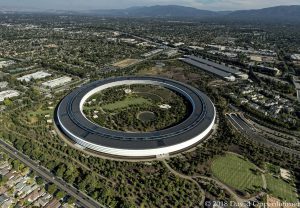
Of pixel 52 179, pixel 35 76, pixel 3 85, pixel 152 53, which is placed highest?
pixel 152 53

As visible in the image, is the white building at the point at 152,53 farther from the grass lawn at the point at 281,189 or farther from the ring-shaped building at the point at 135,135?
the grass lawn at the point at 281,189

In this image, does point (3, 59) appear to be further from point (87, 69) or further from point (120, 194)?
point (120, 194)

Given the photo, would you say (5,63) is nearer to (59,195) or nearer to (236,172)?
(59,195)

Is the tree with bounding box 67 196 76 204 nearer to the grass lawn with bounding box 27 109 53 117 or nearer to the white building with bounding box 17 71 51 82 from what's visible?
the grass lawn with bounding box 27 109 53 117

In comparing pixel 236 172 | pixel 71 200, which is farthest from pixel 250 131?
pixel 71 200

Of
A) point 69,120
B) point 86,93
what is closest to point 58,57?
point 86,93

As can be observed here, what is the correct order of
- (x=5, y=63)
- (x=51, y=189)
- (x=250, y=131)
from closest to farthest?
(x=51, y=189)
(x=250, y=131)
(x=5, y=63)
